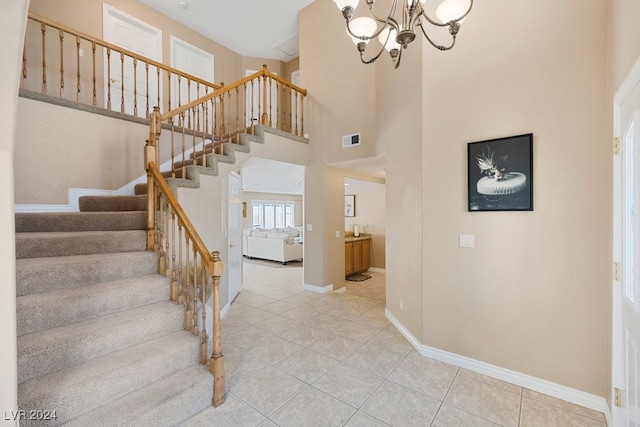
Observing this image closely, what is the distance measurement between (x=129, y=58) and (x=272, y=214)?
8.62 metres

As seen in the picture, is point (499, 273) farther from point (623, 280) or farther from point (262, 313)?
point (262, 313)

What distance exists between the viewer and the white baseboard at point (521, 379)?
2.05m

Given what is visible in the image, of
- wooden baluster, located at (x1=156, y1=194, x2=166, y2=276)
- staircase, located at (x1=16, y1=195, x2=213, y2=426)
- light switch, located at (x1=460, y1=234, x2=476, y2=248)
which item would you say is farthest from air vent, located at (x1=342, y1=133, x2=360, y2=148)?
staircase, located at (x1=16, y1=195, x2=213, y2=426)

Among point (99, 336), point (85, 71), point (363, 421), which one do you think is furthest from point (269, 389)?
point (85, 71)

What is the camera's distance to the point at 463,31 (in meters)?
2.58

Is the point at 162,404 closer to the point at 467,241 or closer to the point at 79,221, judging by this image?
the point at 79,221

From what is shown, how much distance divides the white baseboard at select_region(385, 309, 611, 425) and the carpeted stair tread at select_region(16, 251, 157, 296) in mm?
2839

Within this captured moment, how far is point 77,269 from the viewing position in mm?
2174

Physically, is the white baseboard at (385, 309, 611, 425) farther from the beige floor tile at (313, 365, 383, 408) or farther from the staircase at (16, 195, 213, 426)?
the staircase at (16, 195, 213, 426)

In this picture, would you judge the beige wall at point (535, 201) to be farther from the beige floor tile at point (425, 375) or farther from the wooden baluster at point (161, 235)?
the wooden baluster at point (161, 235)

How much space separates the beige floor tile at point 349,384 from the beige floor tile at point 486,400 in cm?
60

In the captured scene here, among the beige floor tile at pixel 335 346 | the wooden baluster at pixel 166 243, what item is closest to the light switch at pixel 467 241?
the beige floor tile at pixel 335 346

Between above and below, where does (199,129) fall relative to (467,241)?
above

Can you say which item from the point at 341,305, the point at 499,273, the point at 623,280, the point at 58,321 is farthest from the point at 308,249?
the point at 623,280
